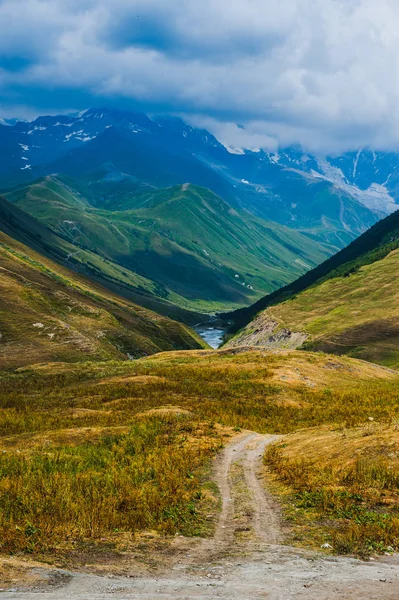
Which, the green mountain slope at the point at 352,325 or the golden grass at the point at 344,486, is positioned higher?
the green mountain slope at the point at 352,325

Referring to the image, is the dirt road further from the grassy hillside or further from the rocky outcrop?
the rocky outcrop

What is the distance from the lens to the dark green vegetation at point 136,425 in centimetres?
1675

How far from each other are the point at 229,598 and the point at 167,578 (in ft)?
7.72

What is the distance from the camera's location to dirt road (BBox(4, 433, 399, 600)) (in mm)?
10617

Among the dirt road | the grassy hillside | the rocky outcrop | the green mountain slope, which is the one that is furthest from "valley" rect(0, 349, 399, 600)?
the rocky outcrop

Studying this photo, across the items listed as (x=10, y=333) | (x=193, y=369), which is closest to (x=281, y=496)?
(x=193, y=369)

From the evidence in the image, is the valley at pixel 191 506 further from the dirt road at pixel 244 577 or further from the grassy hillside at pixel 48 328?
the grassy hillside at pixel 48 328

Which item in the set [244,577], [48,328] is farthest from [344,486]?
[48,328]

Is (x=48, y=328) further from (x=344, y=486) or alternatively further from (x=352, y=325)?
(x=344, y=486)

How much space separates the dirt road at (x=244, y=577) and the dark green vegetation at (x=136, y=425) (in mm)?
2216

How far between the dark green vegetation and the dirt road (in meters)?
2.22

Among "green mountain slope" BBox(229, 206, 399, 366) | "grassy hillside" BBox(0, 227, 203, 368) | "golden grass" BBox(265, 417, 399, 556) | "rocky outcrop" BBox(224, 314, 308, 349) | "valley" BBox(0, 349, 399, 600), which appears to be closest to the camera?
"valley" BBox(0, 349, 399, 600)

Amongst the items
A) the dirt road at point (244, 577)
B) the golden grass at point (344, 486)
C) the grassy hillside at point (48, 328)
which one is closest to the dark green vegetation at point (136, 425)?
the dirt road at point (244, 577)

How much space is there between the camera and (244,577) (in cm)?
1195
